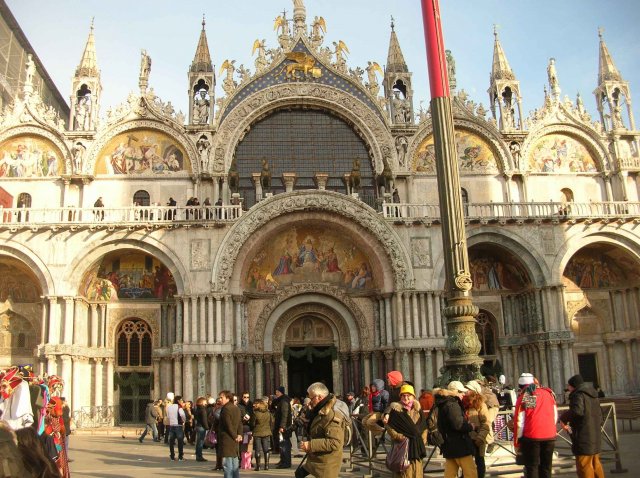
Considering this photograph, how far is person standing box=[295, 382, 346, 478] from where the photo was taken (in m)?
7.68

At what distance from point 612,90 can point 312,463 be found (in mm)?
31845

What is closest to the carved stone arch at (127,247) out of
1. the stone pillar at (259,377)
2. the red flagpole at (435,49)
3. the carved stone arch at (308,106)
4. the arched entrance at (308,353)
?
the stone pillar at (259,377)

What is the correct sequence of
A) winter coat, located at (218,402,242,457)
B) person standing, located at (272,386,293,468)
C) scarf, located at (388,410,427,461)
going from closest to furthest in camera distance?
scarf, located at (388,410,427,461) < winter coat, located at (218,402,242,457) < person standing, located at (272,386,293,468)

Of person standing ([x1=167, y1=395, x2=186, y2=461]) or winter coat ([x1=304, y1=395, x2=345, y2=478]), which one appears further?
person standing ([x1=167, y1=395, x2=186, y2=461])

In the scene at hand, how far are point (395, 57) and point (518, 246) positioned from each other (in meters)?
11.4

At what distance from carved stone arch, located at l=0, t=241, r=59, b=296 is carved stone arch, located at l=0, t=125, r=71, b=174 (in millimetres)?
4655

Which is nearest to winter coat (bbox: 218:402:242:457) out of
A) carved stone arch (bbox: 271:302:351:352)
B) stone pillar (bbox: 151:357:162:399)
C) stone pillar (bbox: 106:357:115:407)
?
carved stone arch (bbox: 271:302:351:352)

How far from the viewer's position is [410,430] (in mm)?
8617

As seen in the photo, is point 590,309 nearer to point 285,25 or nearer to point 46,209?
point 285,25

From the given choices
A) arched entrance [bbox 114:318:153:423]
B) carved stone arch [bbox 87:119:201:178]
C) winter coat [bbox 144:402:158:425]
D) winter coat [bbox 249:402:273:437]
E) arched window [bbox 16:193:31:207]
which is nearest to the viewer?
winter coat [bbox 249:402:273:437]

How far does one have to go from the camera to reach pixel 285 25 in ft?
109

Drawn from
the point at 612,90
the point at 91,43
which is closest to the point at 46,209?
the point at 91,43

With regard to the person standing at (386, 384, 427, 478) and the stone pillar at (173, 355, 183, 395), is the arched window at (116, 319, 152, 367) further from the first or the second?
the person standing at (386, 384, 427, 478)

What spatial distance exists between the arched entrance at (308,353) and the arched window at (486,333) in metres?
7.00
